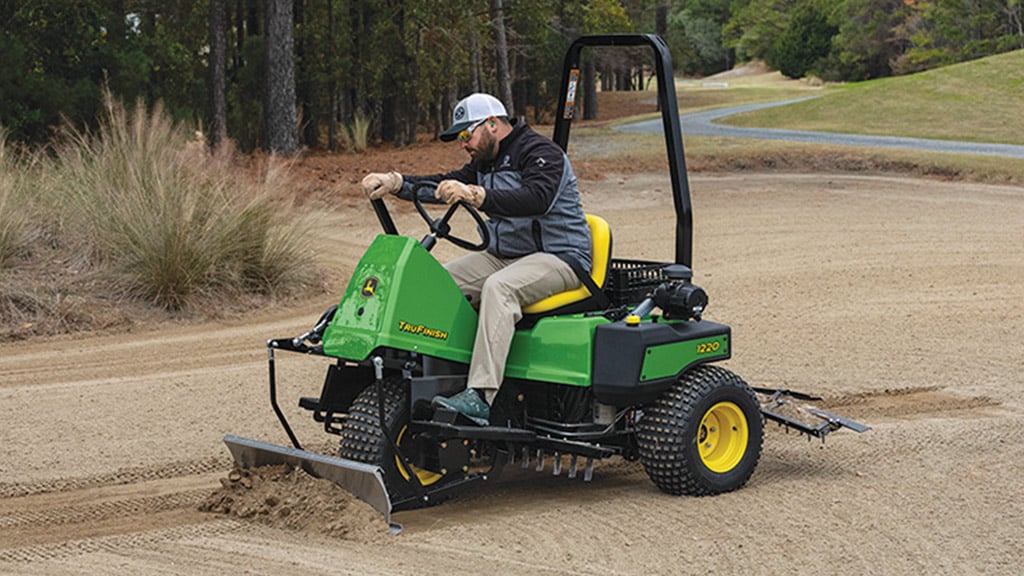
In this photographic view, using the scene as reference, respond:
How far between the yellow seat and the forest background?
11.5 metres

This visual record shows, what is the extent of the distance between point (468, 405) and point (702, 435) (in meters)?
1.22

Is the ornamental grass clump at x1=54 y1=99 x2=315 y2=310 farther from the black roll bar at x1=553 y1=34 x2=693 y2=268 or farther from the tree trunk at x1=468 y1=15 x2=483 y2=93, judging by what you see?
the tree trunk at x1=468 y1=15 x2=483 y2=93

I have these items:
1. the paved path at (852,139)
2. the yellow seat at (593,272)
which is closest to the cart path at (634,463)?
the yellow seat at (593,272)

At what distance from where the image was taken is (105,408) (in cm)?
809

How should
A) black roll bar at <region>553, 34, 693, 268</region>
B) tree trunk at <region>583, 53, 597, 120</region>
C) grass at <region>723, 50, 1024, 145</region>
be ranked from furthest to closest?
tree trunk at <region>583, 53, 597, 120</region>, grass at <region>723, 50, 1024, 145</region>, black roll bar at <region>553, 34, 693, 268</region>

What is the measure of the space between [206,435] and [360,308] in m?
2.15

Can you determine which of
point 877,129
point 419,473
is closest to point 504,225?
point 419,473

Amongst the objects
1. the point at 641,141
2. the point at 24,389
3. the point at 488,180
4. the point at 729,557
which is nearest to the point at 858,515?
the point at 729,557

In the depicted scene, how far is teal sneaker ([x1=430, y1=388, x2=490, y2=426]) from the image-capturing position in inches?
224

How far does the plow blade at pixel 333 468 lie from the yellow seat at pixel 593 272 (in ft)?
3.74

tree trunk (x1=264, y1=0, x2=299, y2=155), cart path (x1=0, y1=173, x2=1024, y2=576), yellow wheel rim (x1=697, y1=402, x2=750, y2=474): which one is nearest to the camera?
cart path (x1=0, y1=173, x2=1024, y2=576)

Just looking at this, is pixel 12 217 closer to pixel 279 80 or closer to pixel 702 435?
pixel 702 435

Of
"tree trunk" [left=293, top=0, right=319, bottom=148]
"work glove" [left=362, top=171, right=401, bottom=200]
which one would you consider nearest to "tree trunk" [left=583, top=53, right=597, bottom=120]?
"tree trunk" [left=293, top=0, right=319, bottom=148]

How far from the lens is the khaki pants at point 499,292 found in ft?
19.0
